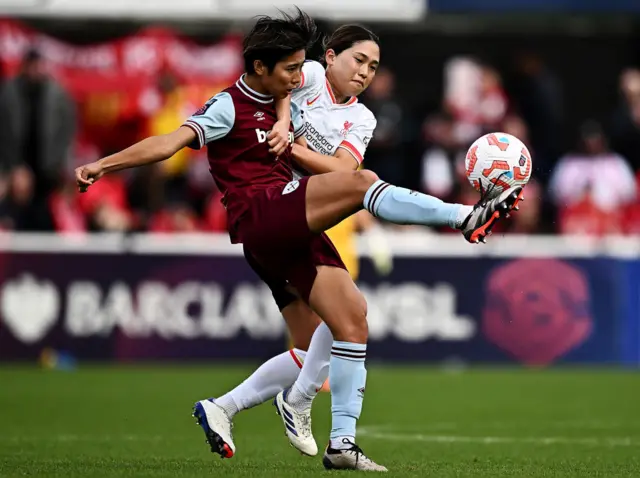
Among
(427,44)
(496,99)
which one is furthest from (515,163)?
(427,44)

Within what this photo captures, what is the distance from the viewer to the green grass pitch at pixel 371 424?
7348 mm

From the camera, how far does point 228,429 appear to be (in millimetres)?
7574

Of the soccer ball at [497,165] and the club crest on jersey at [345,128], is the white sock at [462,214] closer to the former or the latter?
the soccer ball at [497,165]

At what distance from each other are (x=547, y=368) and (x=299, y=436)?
8540 mm

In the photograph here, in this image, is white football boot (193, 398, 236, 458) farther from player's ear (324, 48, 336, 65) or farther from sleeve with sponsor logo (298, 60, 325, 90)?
player's ear (324, 48, 336, 65)

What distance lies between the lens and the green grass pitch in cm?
735

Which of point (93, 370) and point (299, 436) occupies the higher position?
point (299, 436)

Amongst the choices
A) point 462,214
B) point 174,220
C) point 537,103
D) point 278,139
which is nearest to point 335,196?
point 278,139

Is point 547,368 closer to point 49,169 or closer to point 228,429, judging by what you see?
point 49,169

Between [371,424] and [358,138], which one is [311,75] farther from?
[371,424]

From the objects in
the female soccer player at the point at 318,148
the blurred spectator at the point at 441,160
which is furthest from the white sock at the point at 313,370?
the blurred spectator at the point at 441,160

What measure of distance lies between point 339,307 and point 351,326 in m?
0.12

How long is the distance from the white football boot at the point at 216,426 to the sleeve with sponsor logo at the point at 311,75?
74.8 inches

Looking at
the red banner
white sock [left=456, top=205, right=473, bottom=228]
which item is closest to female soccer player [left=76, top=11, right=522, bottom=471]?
white sock [left=456, top=205, right=473, bottom=228]
